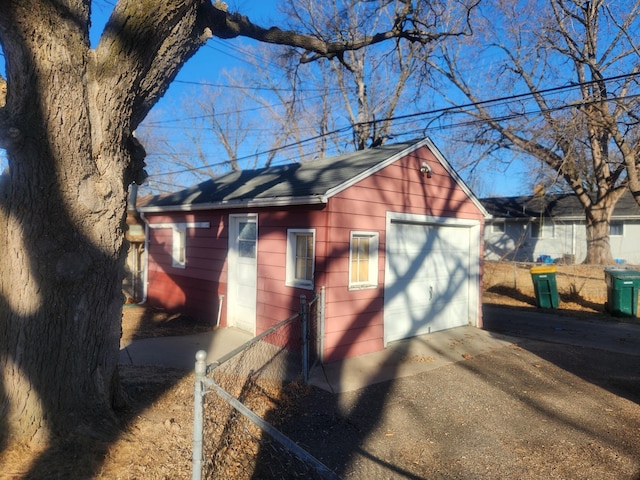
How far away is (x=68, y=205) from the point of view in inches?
138

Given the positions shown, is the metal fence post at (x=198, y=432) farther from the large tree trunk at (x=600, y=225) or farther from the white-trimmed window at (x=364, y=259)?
the large tree trunk at (x=600, y=225)

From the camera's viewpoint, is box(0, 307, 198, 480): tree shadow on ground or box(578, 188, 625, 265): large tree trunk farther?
box(578, 188, 625, 265): large tree trunk

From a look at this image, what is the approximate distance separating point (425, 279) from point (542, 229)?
22882mm

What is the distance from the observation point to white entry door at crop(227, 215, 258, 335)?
9.00 meters

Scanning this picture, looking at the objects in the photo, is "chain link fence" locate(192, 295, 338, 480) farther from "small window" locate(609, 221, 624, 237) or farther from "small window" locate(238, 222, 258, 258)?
"small window" locate(609, 221, 624, 237)

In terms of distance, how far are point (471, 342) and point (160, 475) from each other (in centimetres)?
697

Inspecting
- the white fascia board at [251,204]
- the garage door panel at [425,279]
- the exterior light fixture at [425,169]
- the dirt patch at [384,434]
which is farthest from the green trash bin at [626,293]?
the white fascia board at [251,204]

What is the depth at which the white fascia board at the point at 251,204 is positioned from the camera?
7.19 m

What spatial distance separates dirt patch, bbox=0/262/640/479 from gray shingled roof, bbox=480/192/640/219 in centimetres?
2337

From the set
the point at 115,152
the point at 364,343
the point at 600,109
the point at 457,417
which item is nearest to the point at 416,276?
the point at 364,343

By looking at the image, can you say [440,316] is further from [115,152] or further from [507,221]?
[507,221]

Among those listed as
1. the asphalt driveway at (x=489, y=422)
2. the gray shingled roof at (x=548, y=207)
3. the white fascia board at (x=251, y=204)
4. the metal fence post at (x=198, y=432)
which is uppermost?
the gray shingled roof at (x=548, y=207)

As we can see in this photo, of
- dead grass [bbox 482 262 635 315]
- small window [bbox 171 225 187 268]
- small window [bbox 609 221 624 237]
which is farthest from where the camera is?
small window [bbox 609 221 624 237]

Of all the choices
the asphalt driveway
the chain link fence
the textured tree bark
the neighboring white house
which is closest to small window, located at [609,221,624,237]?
the neighboring white house
